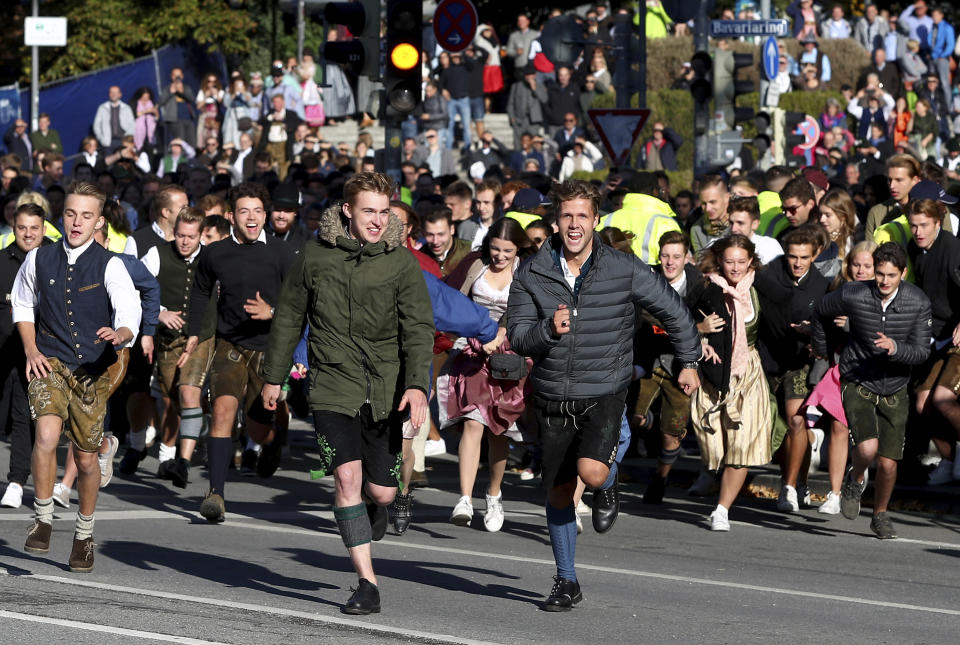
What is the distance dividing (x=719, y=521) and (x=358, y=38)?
5.68 meters

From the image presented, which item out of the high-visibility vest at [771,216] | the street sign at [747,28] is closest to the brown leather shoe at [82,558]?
the high-visibility vest at [771,216]

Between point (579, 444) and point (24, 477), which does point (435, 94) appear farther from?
point (579, 444)

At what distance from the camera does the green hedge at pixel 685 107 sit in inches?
1049

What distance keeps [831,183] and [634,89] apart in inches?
139

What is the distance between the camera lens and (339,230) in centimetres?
850

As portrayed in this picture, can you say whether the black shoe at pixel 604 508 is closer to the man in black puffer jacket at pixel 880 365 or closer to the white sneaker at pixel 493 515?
the white sneaker at pixel 493 515

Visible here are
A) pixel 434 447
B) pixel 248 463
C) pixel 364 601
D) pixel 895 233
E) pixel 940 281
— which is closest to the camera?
pixel 364 601

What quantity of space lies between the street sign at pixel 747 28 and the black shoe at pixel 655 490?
8900mm

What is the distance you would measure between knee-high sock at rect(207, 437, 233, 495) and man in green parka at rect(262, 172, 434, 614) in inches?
111

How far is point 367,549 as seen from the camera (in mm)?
8312

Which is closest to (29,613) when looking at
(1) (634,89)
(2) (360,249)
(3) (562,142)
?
(2) (360,249)

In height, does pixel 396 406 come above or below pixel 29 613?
above

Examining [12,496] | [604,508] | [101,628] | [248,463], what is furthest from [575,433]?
[248,463]

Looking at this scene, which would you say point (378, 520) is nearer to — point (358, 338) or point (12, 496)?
point (358, 338)
